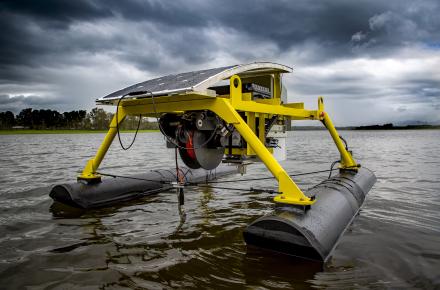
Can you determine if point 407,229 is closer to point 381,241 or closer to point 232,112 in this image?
point 381,241

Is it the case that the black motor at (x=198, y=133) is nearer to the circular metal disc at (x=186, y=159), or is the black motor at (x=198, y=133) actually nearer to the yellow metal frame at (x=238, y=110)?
the circular metal disc at (x=186, y=159)

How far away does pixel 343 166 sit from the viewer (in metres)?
9.54

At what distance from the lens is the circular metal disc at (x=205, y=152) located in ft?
21.4

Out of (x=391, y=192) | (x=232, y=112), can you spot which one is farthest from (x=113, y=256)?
(x=391, y=192)

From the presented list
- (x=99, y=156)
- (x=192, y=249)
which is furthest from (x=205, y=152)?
(x=99, y=156)

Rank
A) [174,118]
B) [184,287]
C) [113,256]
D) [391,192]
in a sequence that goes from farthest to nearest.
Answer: [391,192] < [174,118] < [113,256] < [184,287]

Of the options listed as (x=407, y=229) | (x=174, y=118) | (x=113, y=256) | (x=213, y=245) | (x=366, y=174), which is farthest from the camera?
(x=366, y=174)

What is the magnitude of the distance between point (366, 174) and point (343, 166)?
2.20 feet

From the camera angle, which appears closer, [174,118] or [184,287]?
[184,287]

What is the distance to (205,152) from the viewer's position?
676 centimetres

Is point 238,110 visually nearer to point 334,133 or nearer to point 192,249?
point 192,249

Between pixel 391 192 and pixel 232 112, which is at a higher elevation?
pixel 232 112

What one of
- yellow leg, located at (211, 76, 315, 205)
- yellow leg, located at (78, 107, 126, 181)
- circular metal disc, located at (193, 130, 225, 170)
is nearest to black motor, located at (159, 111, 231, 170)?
circular metal disc, located at (193, 130, 225, 170)

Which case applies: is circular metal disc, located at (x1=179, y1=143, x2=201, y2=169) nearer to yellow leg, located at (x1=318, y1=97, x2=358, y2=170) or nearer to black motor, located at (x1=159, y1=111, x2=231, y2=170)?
black motor, located at (x1=159, y1=111, x2=231, y2=170)
